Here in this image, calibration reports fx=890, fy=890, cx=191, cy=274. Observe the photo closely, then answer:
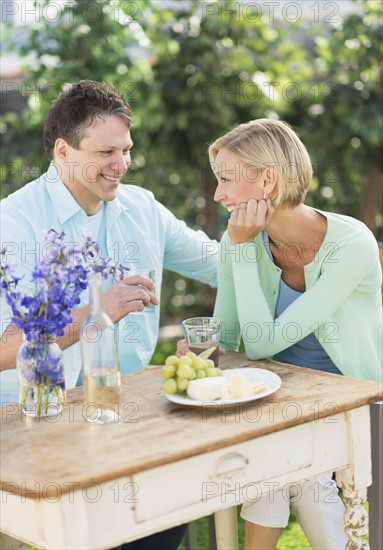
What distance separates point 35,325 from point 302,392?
0.66 meters

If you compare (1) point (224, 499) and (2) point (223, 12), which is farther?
(2) point (223, 12)

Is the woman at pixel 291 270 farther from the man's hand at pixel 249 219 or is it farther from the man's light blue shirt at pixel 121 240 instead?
the man's light blue shirt at pixel 121 240

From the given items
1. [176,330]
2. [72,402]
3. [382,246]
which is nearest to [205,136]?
[176,330]

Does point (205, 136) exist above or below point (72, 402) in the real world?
above

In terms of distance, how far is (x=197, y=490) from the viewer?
1.86 metres

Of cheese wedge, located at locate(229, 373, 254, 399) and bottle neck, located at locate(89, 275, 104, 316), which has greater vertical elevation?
bottle neck, located at locate(89, 275, 104, 316)

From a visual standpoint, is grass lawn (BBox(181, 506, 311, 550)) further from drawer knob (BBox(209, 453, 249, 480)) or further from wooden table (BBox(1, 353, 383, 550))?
drawer knob (BBox(209, 453, 249, 480))

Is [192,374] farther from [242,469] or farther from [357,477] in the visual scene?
[357,477]

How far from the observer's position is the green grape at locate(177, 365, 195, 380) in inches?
81.4

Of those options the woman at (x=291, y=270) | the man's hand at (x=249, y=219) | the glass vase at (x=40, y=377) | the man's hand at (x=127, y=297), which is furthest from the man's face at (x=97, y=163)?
the glass vase at (x=40, y=377)

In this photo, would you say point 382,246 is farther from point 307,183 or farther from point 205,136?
point 205,136

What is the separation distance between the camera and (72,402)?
85.3 inches

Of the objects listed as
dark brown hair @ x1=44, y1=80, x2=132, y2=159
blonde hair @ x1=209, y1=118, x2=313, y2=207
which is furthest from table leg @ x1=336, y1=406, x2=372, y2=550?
dark brown hair @ x1=44, y1=80, x2=132, y2=159

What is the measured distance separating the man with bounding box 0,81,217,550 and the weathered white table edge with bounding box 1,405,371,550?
799 mm
